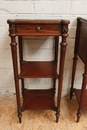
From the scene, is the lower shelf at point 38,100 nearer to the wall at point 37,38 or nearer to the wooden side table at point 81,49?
the wall at point 37,38

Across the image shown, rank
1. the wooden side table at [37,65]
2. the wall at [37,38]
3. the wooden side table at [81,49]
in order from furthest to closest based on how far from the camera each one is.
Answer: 1. the wall at [37,38]
2. the wooden side table at [81,49]
3. the wooden side table at [37,65]

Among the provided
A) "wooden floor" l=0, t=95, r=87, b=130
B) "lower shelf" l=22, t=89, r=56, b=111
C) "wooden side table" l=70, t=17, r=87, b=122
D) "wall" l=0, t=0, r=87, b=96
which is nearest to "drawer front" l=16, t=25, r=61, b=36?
"wall" l=0, t=0, r=87, b=96

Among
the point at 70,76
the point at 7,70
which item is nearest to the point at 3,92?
the point at 7,70

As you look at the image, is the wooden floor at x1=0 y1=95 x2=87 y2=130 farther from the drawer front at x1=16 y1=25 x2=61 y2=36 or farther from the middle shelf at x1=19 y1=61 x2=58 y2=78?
the drawer front at x1=16 y1=25 x2=61 y2=36

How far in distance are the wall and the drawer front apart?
160mm

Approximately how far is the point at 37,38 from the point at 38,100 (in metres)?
0.64

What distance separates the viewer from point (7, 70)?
156cm

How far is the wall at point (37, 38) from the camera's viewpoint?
1275 millimetres

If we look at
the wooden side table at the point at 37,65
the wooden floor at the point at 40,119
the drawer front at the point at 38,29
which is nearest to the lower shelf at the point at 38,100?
the wooden side table at the point at 37,65

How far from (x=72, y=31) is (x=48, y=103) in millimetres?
766

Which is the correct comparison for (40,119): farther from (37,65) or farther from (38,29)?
(38,29)

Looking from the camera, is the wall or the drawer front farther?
the wall

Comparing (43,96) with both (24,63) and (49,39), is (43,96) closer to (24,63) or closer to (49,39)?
(24,63)

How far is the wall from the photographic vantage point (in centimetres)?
128
